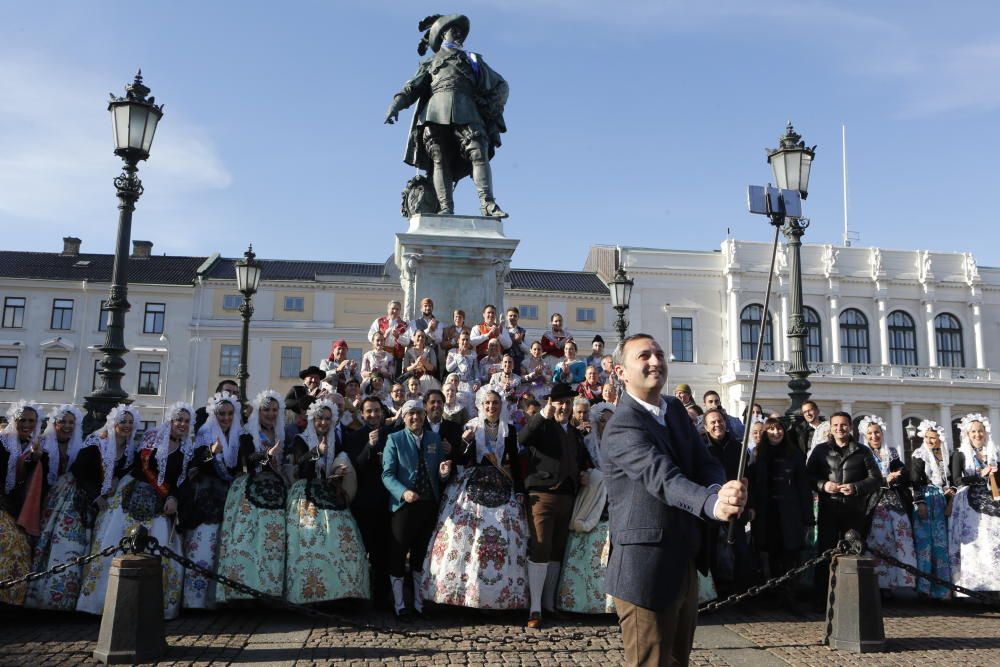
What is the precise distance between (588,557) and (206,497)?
3.27m

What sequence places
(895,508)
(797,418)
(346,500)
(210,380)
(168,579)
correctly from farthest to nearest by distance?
(210,380) < (797,418) < (895,508) < (346,500) < (168,579)

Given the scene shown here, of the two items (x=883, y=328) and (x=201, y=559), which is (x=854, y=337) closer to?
(x=883, y=328)

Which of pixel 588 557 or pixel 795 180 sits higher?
pixel 795 180

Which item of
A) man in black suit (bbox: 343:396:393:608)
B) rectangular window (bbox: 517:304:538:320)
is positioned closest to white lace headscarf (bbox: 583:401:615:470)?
man in black suit (bbox: 343:396:393:608)

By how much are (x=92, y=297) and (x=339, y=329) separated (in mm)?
13524

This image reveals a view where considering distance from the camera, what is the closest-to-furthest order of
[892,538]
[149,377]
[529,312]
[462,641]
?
[462,641], [892,538], [149,377], [529,312]

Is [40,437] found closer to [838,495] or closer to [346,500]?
[346,500]

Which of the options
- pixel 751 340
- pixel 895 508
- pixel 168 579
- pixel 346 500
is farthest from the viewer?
pixel 751 340

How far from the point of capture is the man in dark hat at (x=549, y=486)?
6676mm

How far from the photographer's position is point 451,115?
41.5ft

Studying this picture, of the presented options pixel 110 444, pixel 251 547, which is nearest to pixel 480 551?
pixel 251 547

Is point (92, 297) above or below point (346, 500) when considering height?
above

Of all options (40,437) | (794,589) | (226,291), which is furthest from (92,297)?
(794,589)

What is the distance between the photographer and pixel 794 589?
7.63 meters
